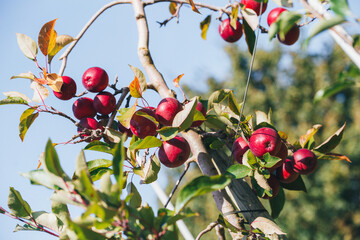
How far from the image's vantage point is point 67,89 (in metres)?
0.81

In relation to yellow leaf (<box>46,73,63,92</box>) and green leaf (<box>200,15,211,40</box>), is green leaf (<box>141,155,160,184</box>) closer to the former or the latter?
yellow leaf (<box>46,73,63,92</box>)

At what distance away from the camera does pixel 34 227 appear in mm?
642

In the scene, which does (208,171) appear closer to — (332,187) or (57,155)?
(57,155)

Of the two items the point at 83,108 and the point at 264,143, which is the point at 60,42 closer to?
the point at 83,108

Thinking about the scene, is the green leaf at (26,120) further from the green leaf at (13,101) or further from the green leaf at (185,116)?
the green leaf at (185,116)

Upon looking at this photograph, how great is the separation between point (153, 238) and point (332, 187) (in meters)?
9.14

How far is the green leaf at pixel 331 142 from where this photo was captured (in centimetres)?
82

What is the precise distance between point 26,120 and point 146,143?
34cm

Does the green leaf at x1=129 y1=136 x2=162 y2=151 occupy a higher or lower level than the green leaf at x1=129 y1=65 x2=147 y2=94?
lower

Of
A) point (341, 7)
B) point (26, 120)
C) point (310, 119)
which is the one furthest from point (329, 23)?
point (310, 119)

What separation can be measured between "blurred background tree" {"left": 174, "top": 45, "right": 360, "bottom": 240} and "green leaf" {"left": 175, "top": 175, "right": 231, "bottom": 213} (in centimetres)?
732

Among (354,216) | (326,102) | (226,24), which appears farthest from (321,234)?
(226,24)

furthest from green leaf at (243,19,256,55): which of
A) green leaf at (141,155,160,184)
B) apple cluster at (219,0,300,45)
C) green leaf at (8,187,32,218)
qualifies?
green leaf at (8,187,32,218)

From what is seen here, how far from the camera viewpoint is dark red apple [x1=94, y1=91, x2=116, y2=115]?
2.57 ft
